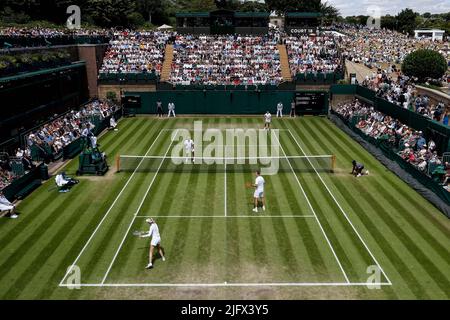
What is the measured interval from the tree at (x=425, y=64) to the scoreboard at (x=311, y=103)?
19263mm

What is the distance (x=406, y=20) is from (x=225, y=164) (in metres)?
132

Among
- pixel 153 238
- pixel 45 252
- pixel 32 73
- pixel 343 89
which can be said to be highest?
pixel 32 73

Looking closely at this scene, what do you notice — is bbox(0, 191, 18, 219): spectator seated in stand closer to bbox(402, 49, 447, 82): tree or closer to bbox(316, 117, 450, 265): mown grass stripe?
Answer: bbox(316, 117, 450, 265): mown grass stripe

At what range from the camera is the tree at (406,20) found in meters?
138

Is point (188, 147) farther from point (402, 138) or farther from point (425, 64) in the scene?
point (425, 64)

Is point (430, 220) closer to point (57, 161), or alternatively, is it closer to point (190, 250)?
point (190, 250)

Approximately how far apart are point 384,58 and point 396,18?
8324 cm

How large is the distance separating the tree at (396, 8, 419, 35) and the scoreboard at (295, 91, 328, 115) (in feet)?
351

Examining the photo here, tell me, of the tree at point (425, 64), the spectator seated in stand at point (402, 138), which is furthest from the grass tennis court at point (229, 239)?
the tree at point (425, 64)

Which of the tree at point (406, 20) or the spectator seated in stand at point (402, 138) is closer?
the spectator seated in stand at point (402, 138)

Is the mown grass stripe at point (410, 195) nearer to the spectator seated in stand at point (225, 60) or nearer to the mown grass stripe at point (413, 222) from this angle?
the mown grass stripe at point (413, 222)

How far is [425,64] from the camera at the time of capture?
186 ft

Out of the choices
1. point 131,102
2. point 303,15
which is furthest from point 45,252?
point 303,15

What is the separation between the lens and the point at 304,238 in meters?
17.6
